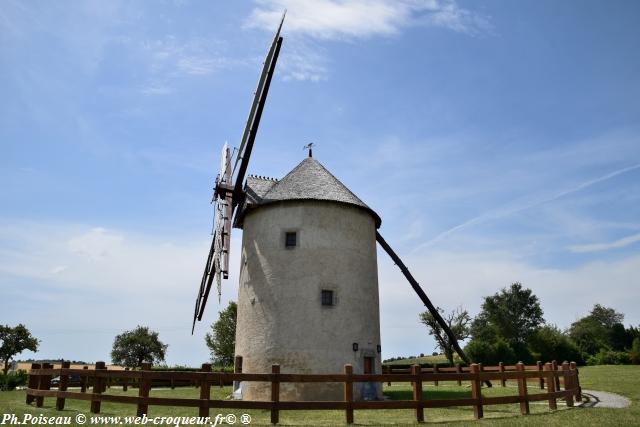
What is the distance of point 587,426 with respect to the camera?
883 centimetres

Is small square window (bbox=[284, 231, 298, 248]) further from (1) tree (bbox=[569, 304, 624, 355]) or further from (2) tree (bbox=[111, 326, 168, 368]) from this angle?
(1) tree (bbox=[569, 304, 624, 355])

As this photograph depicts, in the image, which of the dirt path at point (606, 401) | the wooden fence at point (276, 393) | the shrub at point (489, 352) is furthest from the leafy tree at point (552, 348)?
the wooden fence at point (276, 393)

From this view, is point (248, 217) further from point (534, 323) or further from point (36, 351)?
point (534, 323)

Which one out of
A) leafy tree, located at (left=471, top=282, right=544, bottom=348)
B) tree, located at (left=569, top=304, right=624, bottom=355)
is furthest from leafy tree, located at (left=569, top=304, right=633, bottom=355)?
leafy tree, located at (left=471, top=282, right=544, bottom=348)

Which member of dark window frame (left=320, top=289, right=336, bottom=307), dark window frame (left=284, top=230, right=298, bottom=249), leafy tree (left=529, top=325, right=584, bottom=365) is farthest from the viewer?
leafy tree (left=529, top=325, right=584, bottom=365)

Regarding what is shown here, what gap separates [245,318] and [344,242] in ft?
16.1

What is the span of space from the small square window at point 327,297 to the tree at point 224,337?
32548 mm

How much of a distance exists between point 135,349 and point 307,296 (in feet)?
134

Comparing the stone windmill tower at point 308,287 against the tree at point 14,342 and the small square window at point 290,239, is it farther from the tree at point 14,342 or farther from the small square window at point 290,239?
the tree at point 14,342

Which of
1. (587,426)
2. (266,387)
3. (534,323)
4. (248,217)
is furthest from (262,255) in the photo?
(534,323)

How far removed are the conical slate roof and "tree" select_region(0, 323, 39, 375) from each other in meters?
36.0

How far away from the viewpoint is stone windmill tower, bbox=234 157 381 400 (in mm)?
16625

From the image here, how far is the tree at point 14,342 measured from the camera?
4378 cm

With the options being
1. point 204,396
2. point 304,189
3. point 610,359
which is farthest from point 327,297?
point 610,359
